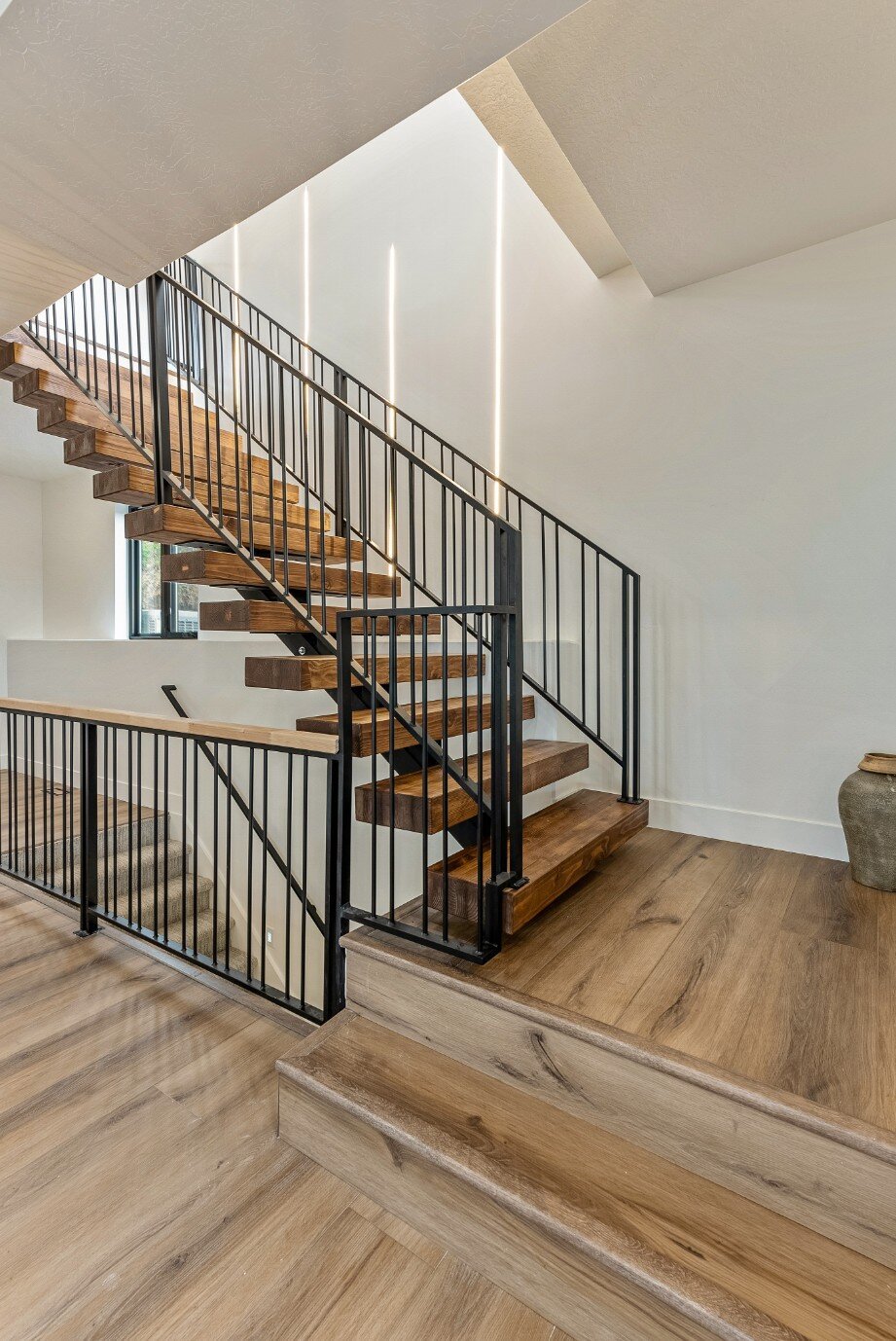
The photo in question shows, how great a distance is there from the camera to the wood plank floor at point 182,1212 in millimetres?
1193

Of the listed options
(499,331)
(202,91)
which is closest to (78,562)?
(499,331)

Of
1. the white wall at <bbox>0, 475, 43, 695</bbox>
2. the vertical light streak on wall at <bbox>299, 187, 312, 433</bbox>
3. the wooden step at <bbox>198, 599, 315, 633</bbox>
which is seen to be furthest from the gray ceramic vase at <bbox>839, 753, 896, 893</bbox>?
the white wall at <bbox>0, 475, 43, 695</bbox>

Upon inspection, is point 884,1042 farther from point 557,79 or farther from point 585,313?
point 585,313

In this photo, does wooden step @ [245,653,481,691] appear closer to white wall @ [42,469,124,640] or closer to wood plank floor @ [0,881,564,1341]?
wood plank floor @ [0,881,564,1341]

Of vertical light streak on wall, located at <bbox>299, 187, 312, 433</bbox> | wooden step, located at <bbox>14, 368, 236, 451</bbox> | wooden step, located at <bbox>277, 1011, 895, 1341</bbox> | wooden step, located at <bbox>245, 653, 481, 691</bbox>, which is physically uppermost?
vertical light streak on wall, located at <bbox>299, 187, 312, 433</bbox>

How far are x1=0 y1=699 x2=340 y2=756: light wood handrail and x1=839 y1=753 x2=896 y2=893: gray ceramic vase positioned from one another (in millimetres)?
1927

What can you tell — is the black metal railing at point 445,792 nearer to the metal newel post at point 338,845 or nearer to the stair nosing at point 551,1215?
the metal newel post at point 338,845

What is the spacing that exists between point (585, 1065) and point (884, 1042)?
0.68 metres

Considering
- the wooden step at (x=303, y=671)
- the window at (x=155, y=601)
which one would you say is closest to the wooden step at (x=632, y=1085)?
the wooden step at (x=303, y=671)

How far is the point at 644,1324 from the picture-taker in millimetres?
1097

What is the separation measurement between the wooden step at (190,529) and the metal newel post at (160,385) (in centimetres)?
15

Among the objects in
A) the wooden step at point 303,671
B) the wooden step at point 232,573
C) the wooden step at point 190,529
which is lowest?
the wooden step at point 303,671

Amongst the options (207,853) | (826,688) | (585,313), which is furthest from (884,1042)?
(207,853)

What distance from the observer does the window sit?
5.45 metres
